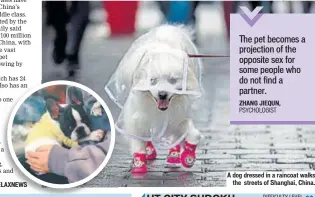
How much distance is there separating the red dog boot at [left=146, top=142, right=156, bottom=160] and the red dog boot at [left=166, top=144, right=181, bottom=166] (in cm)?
6

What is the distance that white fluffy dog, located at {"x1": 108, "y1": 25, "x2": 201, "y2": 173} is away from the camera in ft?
11.9

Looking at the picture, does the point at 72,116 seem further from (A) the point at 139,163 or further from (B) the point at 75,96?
(A) the point at 139,163

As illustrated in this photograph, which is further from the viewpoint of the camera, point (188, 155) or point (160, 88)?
point (188, 155)

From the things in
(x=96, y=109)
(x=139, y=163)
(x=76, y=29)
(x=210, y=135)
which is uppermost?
(x=76, y=29)

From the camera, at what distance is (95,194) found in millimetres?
3719

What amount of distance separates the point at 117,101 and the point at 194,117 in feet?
1.02

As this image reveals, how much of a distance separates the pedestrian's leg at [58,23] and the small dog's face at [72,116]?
0.15 m

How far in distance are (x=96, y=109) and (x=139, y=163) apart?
0.90ft

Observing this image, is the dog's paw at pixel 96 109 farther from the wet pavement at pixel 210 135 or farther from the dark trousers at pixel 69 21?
the dark trousers at pixel 69 21

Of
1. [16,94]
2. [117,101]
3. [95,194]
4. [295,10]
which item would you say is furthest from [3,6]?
[295,10]

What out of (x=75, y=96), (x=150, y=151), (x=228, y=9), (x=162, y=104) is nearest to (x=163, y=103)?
(x=162, y=104)

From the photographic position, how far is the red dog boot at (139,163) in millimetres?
3740

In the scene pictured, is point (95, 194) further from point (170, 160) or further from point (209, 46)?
point (209, 46)

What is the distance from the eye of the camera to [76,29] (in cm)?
376
